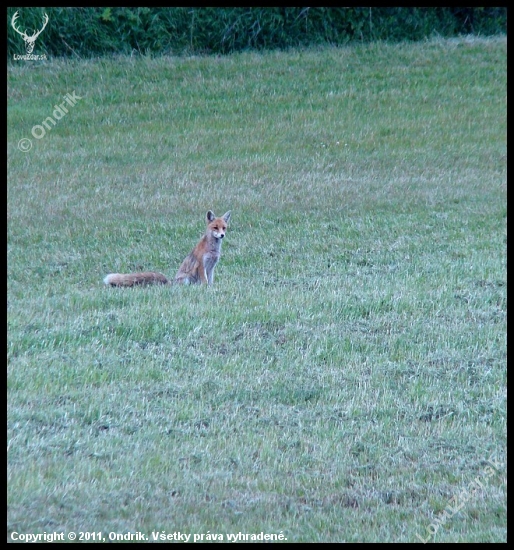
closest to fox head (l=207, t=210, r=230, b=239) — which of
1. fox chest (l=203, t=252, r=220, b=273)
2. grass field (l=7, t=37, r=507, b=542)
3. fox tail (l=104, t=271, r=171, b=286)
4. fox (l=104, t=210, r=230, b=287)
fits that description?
fox (l=104, t=210, r=230, b=287)

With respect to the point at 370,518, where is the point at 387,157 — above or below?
below

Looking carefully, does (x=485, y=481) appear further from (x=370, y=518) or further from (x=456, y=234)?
(x=456, y=234)

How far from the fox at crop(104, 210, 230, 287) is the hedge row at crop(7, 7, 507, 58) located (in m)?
16.7

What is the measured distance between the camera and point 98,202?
17219mm

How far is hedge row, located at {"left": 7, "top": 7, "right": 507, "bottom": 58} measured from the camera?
27391mm

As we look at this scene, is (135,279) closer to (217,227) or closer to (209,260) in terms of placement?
(209,260)

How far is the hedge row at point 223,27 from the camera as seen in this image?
27.4 meters

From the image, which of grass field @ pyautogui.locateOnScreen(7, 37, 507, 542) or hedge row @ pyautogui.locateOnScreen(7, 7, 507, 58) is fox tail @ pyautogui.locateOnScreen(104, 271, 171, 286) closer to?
grass field @ pyautogui.locateOnScreen(7, 37, 507, 542)

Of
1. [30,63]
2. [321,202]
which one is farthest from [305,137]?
[30,63]

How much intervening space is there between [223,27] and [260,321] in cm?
2178

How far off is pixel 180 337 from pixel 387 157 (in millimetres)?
12908

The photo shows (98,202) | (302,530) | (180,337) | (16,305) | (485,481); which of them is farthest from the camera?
(98,202)

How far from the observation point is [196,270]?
1202 centimetres
